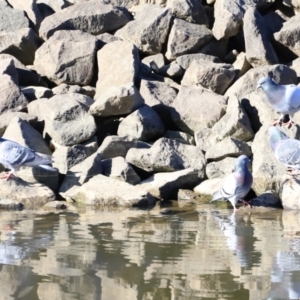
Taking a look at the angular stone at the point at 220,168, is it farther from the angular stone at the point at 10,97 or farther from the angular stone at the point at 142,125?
the angular stone at the point at 10,97

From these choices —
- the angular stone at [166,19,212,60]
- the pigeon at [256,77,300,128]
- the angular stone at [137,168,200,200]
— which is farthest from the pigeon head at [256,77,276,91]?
the angular stone at [166,19,212,60]

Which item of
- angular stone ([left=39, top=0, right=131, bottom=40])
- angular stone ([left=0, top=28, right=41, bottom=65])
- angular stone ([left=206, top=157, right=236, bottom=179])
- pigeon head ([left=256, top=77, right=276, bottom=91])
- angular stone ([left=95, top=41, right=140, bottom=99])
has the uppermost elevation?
angular stone ([left=39, top=0, right=131, bottom=40])

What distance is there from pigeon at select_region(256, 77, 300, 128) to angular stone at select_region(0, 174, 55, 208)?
274cm

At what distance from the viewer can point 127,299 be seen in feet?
14.0

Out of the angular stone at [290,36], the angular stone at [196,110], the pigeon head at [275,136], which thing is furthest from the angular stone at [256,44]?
the pigeon head at [275,136]

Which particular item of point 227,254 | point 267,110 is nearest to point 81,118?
point 267,110

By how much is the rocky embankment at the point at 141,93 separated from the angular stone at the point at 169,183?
0.05 ft

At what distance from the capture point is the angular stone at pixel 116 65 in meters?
10.4

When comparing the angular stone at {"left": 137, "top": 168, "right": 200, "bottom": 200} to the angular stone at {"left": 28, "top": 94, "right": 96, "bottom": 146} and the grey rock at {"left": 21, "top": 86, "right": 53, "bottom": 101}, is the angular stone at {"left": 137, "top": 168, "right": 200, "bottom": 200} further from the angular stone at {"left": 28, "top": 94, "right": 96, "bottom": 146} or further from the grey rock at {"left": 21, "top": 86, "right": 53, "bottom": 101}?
the grey rock at {"left": 21, "top": 86, "right": 53, "bottom": 101}

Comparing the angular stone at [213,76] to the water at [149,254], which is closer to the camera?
the water at [149,254]

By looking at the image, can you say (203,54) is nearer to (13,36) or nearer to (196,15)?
(196,15)

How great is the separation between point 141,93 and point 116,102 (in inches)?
43.4

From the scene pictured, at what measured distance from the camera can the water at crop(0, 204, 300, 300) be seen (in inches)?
175

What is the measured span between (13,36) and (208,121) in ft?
11.9
